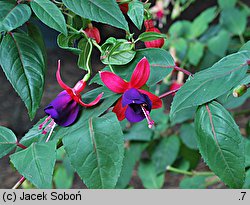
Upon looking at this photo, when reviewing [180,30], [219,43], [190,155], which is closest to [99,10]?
[190,155]

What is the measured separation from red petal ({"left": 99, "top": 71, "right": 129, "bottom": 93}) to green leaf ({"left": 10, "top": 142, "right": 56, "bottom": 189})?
0.28 ft

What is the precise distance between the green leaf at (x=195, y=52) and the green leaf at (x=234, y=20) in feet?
0.35

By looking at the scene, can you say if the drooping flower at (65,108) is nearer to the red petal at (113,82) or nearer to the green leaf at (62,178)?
the red petal at (113,82)

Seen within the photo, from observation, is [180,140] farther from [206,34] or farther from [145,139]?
[206,34]

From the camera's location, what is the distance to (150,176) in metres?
1.50

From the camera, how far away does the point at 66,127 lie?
0.52 metres

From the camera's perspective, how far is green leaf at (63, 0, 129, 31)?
0.51m

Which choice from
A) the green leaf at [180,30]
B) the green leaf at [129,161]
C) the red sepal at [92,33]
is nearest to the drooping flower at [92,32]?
the red sepal at [92,33]

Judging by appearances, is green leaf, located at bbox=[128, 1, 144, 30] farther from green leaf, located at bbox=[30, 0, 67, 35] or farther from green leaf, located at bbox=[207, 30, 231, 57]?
A: green leaf, located at bbox=[207, 30, 231, 57]

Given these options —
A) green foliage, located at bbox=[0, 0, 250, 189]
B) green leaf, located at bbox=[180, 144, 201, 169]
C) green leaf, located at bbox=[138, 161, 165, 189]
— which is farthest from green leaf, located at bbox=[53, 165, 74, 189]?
green foliage, located at bbox=[0, 0, 250, 189]

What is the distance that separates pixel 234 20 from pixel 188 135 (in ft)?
1.53

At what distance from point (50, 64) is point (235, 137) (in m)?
2.20

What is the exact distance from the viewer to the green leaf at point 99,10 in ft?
1.66
